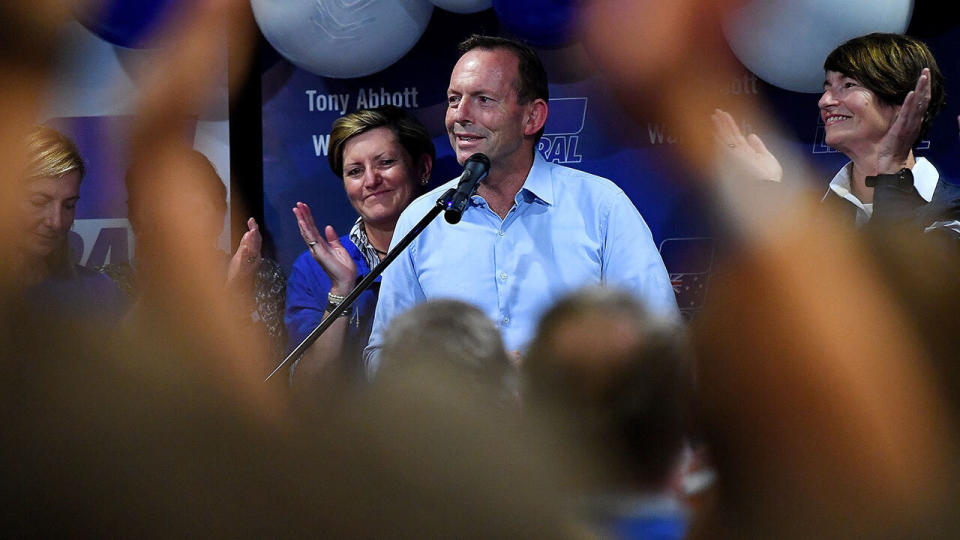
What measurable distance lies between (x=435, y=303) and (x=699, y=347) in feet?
0.76

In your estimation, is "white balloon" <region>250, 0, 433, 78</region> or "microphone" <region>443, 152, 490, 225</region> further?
"white balloon" <region>250, 0, 433, 78</region>

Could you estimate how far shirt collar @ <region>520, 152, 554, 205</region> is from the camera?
2139 millimetres

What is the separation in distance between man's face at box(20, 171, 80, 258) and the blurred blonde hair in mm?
19

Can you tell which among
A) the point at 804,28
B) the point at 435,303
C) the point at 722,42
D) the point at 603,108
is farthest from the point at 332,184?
the point at 435,303

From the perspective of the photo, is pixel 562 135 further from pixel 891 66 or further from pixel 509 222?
pixel 891 66

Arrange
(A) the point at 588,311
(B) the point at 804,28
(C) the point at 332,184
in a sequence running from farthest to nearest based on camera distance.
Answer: (C) the point at 332,184
(B) the point at 804,28
(A) the point at 588,311

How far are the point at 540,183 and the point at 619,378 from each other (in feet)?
4.65

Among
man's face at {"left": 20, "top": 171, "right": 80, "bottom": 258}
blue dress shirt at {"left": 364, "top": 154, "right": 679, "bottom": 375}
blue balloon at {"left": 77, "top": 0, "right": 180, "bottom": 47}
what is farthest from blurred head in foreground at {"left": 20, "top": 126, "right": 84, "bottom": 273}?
blue dress shirt at {"left": 364, "top": 154, "right": 679, "bottom": 375}

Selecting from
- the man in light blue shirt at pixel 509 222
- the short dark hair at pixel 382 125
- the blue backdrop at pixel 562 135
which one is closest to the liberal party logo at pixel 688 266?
the blue backdrop at pixel 562 135

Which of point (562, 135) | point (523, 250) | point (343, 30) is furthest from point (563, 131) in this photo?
point (343, 30)

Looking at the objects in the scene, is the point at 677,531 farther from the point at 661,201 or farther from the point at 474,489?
the point at 661,201

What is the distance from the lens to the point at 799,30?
6.77 feet

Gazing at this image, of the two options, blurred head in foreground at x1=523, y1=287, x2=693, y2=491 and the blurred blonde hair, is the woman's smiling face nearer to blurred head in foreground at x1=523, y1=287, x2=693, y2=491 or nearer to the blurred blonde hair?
blurred head in foreground at x1=523, y1=287, x2=693, y2=491

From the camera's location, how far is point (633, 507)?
0.78 metres
